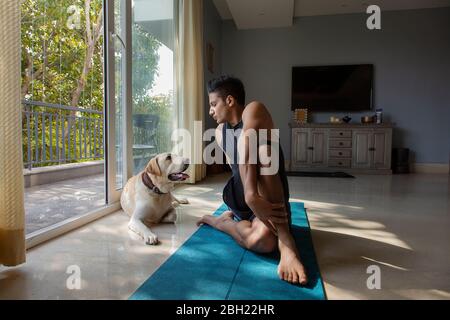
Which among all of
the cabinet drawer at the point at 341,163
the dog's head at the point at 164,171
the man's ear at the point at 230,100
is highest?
the man's ear at the point at 230,100

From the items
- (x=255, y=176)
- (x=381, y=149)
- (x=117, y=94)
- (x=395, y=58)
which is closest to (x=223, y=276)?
(x=255, y=176)

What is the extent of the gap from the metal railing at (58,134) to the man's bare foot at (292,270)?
206cm

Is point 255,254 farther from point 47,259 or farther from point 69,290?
point 47,259

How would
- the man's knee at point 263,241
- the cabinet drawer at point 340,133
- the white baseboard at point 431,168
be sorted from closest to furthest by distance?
the man's knee at point 263,241 → the cabinet drawer at point 340,133 → the white baseboard at point 431,168

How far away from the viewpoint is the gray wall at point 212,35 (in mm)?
4762

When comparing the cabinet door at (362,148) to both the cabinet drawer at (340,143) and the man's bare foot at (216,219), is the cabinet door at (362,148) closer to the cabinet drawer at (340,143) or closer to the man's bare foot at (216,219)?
the cabinet drawer at (340,143)

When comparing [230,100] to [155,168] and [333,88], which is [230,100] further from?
[333,88]

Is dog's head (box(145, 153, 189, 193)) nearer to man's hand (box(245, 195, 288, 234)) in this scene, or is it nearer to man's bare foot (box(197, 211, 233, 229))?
man's bare foot (box(197, 211, 233, 229))

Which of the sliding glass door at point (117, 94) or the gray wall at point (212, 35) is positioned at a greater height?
the gray wall at point (212, 35)

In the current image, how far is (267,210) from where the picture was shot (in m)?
1.34

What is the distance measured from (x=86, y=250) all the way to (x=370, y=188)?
120 inches

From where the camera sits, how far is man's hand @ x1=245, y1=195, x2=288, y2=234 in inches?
51.8

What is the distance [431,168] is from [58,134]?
225 inches

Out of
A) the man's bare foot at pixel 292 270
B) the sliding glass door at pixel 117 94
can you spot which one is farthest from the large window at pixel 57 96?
the man's bare foot at pixel 292 270
